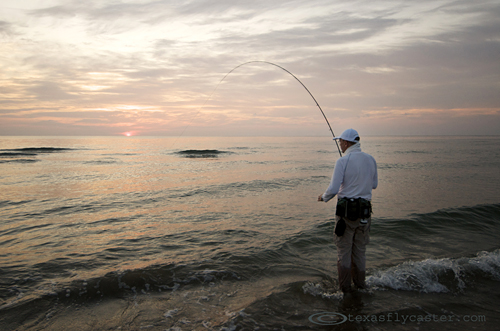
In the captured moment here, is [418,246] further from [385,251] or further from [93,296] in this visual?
[93,296]

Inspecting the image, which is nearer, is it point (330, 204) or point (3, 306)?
point (3, 306)

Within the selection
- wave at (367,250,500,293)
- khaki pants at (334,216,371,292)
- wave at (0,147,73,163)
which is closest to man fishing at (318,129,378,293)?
khaki pants at (334,216,371,292)

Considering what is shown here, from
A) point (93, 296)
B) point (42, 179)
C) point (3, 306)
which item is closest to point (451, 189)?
point (93, 296)

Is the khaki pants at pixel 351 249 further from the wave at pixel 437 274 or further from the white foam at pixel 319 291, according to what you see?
the wave at pixel 437 274

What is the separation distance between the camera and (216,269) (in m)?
5.58

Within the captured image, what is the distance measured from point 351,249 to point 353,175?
1.10 meters

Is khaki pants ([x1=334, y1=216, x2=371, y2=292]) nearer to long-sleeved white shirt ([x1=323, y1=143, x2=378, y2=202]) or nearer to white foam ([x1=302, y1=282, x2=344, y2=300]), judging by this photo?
white foam ([x1=302, y1=282, x2=344, y2=300])

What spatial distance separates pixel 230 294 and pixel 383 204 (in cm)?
830

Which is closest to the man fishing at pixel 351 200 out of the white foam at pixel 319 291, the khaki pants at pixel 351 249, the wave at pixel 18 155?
the khaki pants at pixel 351 249

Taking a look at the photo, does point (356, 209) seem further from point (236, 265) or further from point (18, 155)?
point (18, 155)

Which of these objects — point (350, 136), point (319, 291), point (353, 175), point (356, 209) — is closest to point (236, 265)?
point (319, 291)

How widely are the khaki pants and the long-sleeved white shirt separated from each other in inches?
16.2

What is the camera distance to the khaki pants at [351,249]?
421 cm

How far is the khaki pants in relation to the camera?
166 inches
